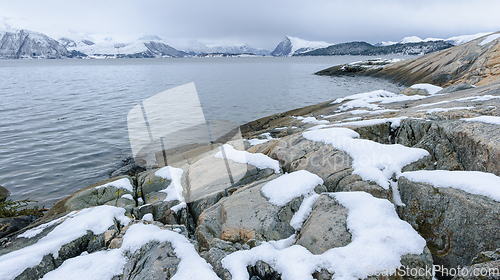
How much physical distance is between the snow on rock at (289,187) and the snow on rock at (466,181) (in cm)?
201

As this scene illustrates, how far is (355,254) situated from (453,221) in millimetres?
2015

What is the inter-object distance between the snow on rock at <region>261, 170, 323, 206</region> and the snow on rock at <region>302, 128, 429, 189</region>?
120cm

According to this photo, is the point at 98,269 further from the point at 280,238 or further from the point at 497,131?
the point at 497,131

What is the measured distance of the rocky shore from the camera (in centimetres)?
347

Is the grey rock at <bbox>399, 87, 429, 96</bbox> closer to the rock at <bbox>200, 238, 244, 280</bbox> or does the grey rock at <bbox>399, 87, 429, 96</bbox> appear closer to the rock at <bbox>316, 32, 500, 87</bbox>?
the rock at <bbox>316, 32, 500, 87</bbox>

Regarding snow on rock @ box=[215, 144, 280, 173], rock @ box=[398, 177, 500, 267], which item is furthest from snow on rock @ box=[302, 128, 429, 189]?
snow on rock @ box=[215, 144, 280, 173]

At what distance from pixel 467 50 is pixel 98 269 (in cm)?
3228

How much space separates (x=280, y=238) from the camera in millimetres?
4543

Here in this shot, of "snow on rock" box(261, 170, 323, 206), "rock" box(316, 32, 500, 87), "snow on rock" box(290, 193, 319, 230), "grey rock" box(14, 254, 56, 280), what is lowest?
"grey rock" box(14, 254, 56, 280)

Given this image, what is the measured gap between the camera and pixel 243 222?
489 cm

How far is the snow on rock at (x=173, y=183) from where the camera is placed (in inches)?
269

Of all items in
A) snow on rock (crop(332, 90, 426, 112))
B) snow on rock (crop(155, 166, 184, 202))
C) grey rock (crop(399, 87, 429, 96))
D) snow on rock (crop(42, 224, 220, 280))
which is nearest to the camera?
snow on rock (crop(42, 224, 220, 280))

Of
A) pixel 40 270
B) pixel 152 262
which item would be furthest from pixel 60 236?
pixel 152 262

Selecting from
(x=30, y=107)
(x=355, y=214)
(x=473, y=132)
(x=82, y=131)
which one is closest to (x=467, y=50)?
(x=473, y=132)
